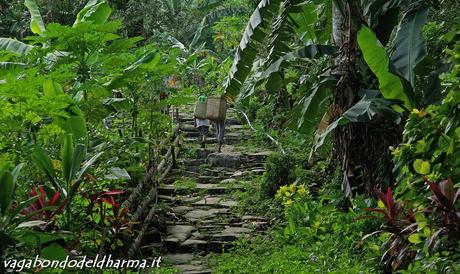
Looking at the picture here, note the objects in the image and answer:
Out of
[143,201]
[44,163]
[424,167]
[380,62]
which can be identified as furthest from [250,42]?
[424,167]

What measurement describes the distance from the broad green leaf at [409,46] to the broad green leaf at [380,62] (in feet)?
0.31

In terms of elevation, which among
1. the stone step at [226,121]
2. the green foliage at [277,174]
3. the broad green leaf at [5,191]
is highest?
the broad green leaf at [5,191]

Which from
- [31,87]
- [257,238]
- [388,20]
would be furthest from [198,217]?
[31,87]

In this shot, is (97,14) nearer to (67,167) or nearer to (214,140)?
(67,167)

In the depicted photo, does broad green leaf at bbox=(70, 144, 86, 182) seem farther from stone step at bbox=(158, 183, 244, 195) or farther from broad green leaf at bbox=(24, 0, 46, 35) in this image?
stone step at bbox=(158, 183, 244, 195)

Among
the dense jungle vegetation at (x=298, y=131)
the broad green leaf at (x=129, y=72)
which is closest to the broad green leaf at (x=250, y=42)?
the dense jungle vegetation at (x=298, y=131)

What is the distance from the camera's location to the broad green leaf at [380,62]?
18.5 ft

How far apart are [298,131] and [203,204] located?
2.30 meters

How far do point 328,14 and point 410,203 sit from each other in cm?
451

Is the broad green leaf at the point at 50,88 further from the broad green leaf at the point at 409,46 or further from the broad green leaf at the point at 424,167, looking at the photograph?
the broad green leaf at the point at 409,46

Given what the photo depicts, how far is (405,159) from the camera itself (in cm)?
386

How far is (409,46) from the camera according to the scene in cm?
570

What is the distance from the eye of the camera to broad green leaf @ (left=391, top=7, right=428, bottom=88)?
555 centimetres

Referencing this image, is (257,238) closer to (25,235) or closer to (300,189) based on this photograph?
(300,189)
